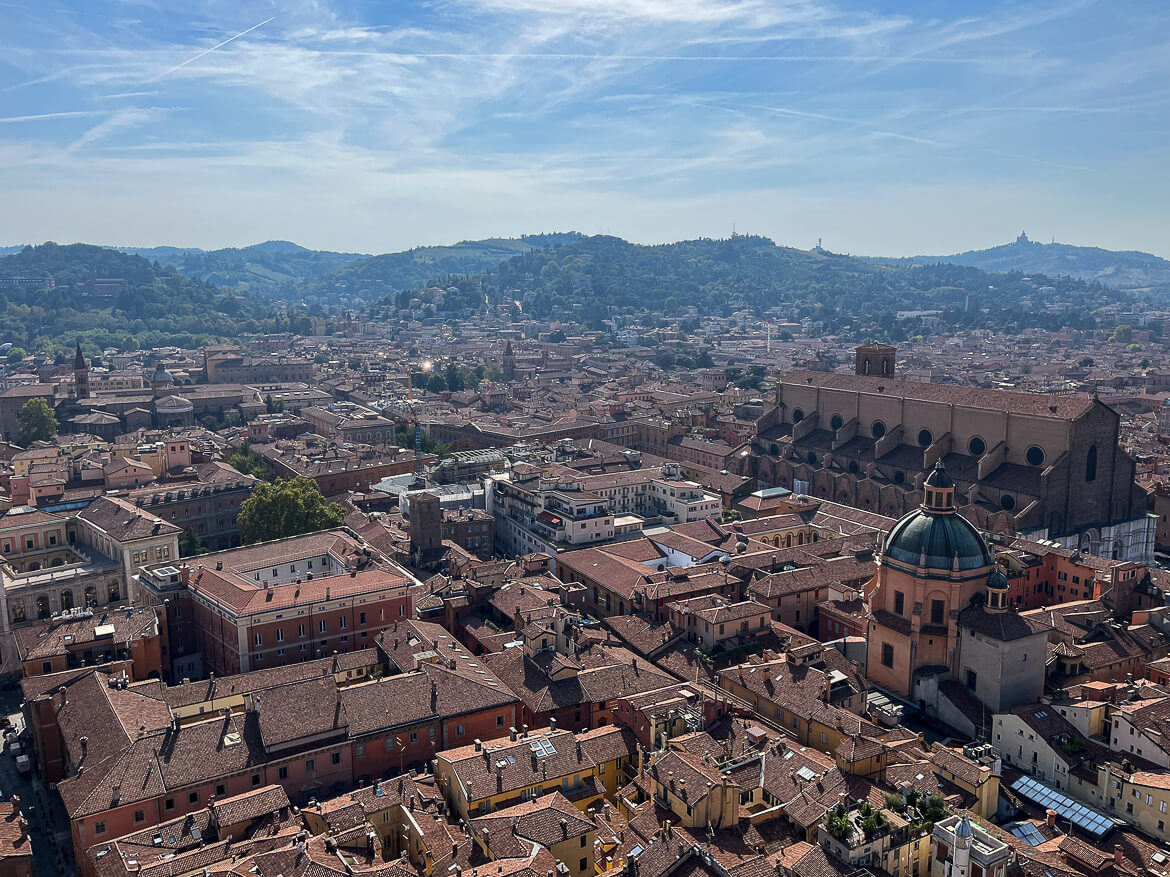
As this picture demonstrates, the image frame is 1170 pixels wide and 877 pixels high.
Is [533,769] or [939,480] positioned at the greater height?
[939,480]

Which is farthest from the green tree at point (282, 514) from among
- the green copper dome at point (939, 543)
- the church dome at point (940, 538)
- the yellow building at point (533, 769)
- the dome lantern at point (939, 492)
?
the dome lantern at point (939, 492)

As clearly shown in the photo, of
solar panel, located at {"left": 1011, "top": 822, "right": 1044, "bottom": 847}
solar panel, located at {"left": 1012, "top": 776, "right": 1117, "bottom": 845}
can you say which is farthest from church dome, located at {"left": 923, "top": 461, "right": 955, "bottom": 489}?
solar panel, located at {"left": 1011, "top": 822, "right": 1044, "bottom": 847}

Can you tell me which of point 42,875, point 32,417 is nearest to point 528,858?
point 42,875

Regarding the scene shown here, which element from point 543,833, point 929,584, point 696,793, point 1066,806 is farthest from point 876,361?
point 543,833

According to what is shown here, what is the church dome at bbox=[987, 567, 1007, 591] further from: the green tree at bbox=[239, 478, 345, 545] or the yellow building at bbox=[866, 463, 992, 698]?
the green tree at bbox=[239, 478, 345, 545]

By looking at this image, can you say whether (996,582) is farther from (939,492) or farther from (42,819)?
Answer: (42,819)

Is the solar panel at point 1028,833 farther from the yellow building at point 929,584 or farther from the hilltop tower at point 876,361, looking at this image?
A: the hilltop tower at point 876,361

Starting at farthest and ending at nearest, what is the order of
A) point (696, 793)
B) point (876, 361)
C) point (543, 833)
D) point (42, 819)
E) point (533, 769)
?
point (876, 361) < point (42, 819) < point (533, 769) < point (696, 793) < point (543, 833)
